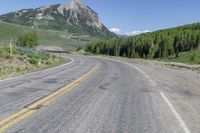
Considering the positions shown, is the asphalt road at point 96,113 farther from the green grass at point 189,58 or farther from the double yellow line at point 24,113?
the green grass at point 189,58

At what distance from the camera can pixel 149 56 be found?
5699 inches

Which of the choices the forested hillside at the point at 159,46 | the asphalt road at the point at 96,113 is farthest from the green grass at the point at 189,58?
the asphalt road at the point at 96,113

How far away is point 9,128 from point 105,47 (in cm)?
16844

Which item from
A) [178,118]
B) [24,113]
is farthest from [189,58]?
[24,113]

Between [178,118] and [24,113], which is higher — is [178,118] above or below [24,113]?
below

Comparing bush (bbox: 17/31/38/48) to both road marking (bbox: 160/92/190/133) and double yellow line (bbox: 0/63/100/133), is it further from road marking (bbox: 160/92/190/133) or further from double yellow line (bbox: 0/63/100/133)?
road marking (bbox: 160/92/190/133)

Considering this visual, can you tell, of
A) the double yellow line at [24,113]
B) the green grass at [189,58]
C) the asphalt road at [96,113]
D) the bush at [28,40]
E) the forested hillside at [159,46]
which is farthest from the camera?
the forested hillside at [159,46]

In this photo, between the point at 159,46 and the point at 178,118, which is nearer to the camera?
the point at 178,118

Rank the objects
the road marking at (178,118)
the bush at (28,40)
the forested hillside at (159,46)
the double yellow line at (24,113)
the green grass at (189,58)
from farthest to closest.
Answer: the forested hillside at (159,46), the bush at (28,40), the green grass at (189,58), the road marking at (178,118), the double yellow line at (24,113)

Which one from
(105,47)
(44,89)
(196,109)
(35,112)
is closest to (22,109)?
(35,112)

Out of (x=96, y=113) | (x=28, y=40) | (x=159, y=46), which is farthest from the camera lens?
(x=159, y=46)

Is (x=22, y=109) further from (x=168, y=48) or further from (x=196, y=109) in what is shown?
(x=168, y=48)

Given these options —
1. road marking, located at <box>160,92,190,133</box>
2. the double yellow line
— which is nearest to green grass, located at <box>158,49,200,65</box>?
road marking, located at <box>160,92,190,133</box>

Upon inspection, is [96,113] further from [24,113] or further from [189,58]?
[189,58]
